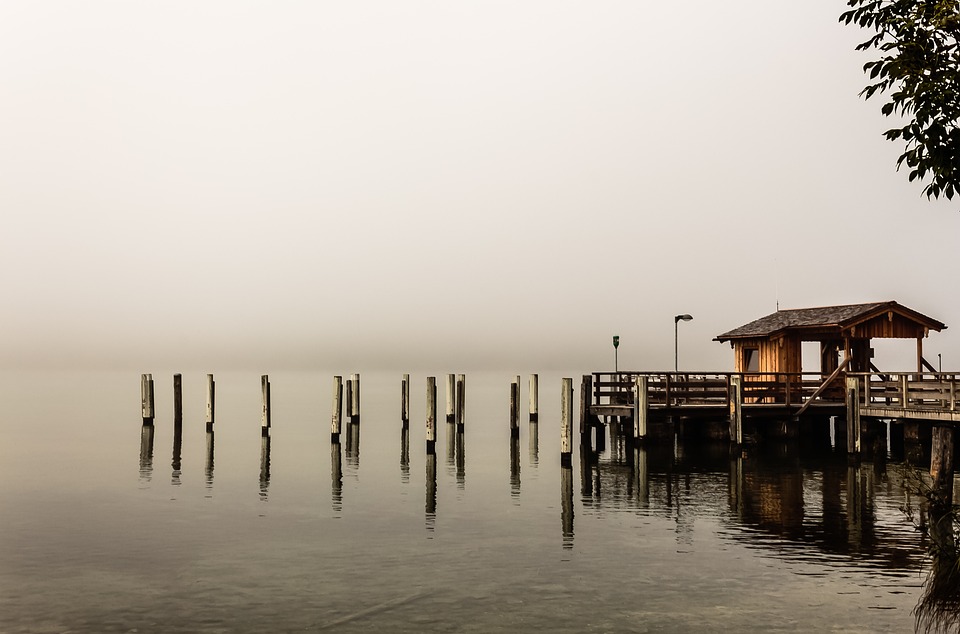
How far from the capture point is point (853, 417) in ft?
99.7

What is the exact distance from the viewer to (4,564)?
59.5 feet

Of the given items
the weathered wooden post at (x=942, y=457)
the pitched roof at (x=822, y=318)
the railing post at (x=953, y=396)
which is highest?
the pitched roof at (x=822, y=318)

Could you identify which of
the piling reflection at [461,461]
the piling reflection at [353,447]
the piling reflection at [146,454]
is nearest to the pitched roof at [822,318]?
the piling reflection at [461,461]

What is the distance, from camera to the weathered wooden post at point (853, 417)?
98.7ft

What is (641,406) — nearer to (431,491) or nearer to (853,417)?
(853,417)

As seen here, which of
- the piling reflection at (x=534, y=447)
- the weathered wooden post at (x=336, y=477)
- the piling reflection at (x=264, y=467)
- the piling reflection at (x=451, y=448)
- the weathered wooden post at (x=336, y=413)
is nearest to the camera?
the weathered wooden post at (x=336, y=477)

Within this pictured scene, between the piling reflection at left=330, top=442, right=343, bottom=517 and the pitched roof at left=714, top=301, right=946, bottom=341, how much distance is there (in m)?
17.5

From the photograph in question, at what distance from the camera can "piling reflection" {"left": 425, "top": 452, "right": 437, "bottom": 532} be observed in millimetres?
22719

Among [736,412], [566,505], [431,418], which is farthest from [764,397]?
[566,505]

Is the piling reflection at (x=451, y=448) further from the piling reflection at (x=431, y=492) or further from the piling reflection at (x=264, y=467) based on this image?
the piling reflection at (x=264, y=467)

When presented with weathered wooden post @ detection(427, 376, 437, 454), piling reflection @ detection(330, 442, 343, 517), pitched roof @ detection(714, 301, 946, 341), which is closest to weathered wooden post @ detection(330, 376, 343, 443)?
piling reflection @ detection(330, 442, 343, 517)

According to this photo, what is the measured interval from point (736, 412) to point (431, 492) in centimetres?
1139

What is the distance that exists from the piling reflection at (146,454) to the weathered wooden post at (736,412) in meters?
19.5

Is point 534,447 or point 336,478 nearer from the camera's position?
point 336,478
